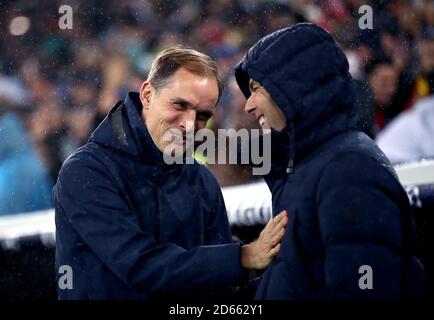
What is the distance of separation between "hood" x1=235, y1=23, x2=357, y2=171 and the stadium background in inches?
36.1

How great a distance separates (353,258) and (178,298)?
1.54ft

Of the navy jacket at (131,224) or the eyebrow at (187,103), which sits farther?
the eyebrow at (187,103)

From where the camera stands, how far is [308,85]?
147cm

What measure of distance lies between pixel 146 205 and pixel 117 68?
2181mm

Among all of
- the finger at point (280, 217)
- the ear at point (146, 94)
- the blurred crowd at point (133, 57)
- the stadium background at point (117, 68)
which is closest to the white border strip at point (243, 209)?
the stadium background at point (117, 68)

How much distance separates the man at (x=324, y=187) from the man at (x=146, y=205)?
0.18m

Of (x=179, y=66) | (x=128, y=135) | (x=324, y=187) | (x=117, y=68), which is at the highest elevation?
(x=117, y=68)

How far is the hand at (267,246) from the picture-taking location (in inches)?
58.7

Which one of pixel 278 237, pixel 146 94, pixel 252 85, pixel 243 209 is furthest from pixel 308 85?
pixel 243 209

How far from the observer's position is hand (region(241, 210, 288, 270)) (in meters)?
1.49

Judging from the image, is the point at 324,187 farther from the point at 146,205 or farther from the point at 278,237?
the point at 146,205

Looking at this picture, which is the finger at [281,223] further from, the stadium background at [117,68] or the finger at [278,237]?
the stadium background at [117,68]

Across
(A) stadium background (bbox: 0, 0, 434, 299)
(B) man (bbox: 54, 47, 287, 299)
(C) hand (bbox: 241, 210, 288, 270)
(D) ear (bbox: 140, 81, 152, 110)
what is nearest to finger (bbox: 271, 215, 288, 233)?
(C) hand (bbox: 241, 210, 288, 270)
